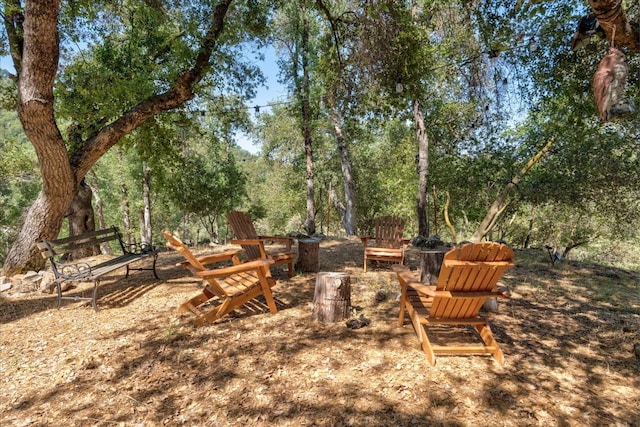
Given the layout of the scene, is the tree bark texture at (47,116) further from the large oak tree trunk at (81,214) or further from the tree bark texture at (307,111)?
the tree bark texture at (307,111)

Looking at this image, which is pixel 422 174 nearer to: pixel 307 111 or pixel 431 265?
pixel 307 111

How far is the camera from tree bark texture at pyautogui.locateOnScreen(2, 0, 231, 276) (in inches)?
160

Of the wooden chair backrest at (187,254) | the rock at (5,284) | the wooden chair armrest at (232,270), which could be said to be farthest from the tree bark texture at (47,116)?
the wooden chair armrest at (232,270)

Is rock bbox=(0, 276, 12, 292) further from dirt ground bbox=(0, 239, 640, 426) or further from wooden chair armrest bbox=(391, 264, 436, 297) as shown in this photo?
wooden chair armrest bbox=(391, 264, 436, 297)

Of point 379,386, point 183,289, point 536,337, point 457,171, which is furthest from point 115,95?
point 457,171

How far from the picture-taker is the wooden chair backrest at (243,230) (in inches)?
188

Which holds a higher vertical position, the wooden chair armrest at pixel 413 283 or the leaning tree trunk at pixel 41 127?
the leaning tree trunk at pixel 41 127

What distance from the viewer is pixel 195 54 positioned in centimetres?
600

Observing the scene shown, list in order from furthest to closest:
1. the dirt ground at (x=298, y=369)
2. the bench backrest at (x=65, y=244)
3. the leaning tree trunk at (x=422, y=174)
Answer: the leaning tree trunk at (x=422, y=174)
the bench backrest at (x=65, y=244)
the dirt ground at (x=298, y=369)

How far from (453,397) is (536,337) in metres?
1.62

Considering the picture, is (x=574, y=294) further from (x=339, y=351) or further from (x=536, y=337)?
(x=339, y=351)

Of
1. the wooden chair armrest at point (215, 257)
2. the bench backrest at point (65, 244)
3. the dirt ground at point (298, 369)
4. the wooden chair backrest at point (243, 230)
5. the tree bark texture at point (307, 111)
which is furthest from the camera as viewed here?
the tree bark texture at point (307, 111)

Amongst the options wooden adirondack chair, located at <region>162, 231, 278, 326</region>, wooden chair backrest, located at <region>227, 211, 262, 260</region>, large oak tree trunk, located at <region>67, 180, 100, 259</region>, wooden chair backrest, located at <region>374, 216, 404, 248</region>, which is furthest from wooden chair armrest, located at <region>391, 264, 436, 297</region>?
large oak tree trunk, located at <region>67, 180, 100, 259</region>

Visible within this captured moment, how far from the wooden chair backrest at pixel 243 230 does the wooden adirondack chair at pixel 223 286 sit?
738 millimetres
